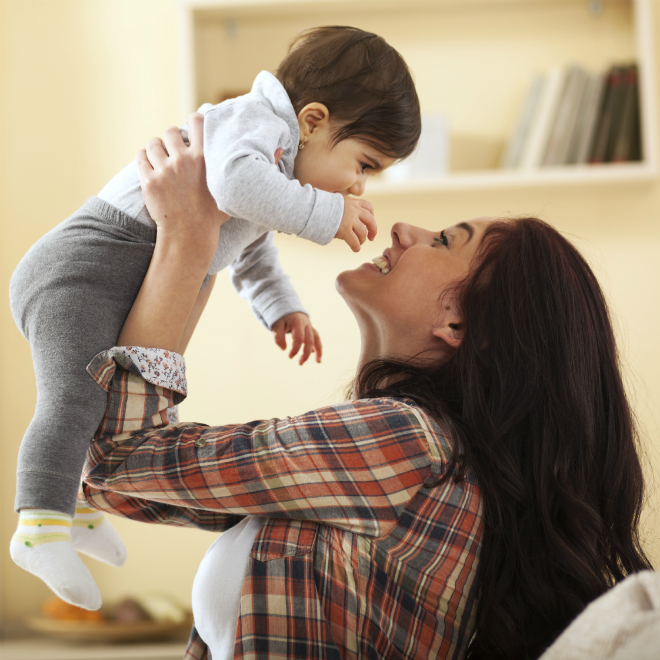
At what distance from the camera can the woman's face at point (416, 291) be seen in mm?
1103

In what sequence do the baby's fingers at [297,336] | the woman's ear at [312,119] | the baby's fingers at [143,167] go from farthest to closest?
the baby's fingers at [297,336] → the woman's ear at [312,119] → the baby's fingers at [143,167]

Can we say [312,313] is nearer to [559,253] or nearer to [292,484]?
[559,253]

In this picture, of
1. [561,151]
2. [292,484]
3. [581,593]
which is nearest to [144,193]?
[292,484]

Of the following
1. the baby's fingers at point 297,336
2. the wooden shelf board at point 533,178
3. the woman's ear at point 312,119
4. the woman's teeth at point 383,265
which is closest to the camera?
the woman's ear at point 312,119

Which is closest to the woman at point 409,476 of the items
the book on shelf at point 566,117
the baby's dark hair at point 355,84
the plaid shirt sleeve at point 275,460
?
the plaid shirt sleeve at point 275,460

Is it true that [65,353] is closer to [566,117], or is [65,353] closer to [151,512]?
[151,512]

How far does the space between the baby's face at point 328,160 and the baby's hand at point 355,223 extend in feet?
0.38

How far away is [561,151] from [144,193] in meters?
1.76

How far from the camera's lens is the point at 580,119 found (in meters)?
2.32

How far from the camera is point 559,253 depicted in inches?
41.9

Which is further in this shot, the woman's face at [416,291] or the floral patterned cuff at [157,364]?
the woman's face at [416,291]

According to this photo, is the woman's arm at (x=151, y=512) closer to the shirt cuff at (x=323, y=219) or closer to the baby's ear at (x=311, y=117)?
the shirt cuff at (x=323, y=219)

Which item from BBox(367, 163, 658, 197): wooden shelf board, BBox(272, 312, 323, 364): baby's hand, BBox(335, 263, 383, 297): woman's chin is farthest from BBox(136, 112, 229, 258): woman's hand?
BBox(367, 163, 658, 197): wooden shelf board

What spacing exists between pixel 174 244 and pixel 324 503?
0.39 metres
